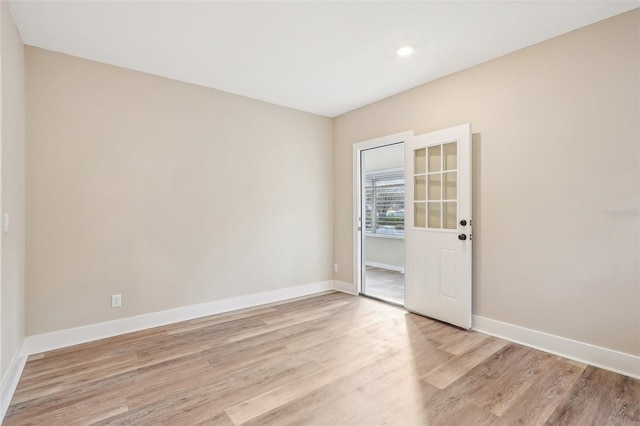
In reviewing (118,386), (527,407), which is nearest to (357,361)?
(527,407)

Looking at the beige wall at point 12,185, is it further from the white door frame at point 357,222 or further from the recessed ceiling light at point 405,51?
the white door frame at point 357,222

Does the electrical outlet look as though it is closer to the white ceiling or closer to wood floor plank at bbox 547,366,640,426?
the white ceiling

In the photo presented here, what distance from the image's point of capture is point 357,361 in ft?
8.29

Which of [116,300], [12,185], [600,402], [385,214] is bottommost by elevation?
[600,402]

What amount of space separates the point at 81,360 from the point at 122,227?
3.97 feet

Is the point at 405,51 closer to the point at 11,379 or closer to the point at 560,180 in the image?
the point at 560,180

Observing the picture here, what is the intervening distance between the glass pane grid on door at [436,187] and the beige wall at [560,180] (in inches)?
8.9

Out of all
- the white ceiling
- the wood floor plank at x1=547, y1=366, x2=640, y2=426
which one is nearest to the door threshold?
the wood floor plank at x1=547, y1=366, x2=640, y2=426

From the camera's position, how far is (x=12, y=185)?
227cm

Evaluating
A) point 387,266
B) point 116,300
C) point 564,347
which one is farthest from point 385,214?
point 116,300

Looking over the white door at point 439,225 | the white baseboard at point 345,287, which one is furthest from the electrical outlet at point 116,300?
the white door at point 439,225

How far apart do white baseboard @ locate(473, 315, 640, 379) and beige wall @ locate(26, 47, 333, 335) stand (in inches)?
98.1

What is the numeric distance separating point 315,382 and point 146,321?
2.05 metres

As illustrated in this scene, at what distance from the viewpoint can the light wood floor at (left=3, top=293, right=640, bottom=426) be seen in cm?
187
